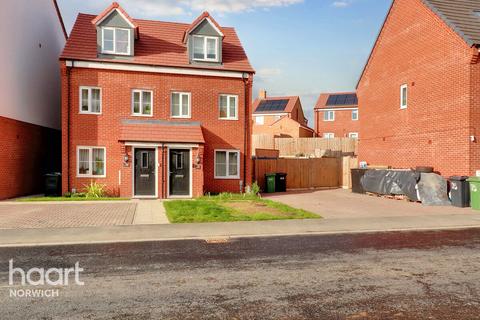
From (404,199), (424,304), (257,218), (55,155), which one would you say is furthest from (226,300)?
(55,155)

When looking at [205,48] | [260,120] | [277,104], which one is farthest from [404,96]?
[277,104]

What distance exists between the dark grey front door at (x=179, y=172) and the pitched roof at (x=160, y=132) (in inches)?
27.5

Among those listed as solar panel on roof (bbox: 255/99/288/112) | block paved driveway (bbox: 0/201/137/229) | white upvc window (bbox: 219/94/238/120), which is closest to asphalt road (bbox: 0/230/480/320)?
block paved driveway (bbox: 0/201/137/229)

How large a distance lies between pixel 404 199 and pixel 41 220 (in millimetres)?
Result: 15224

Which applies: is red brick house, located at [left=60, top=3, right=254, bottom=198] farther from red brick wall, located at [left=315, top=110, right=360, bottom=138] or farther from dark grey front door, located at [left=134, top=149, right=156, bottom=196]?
red brick wall, located at [left=315, top=110, right=360, bottom=138]

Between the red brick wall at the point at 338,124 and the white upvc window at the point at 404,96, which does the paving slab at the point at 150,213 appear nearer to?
the white upvc window at the point at 404,96

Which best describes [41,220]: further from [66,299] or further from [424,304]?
[424,304]

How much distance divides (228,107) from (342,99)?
3415 centimetres

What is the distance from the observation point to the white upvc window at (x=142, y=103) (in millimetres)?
19600

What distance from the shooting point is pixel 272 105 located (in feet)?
174

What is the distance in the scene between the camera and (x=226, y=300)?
5441 mm

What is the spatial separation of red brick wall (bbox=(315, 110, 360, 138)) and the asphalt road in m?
40.9

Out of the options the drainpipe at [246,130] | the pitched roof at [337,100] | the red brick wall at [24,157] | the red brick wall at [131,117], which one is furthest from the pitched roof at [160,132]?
the pitched roof at [337,100]

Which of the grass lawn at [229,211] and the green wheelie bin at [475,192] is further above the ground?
the green wheelie bin at [475,192]
